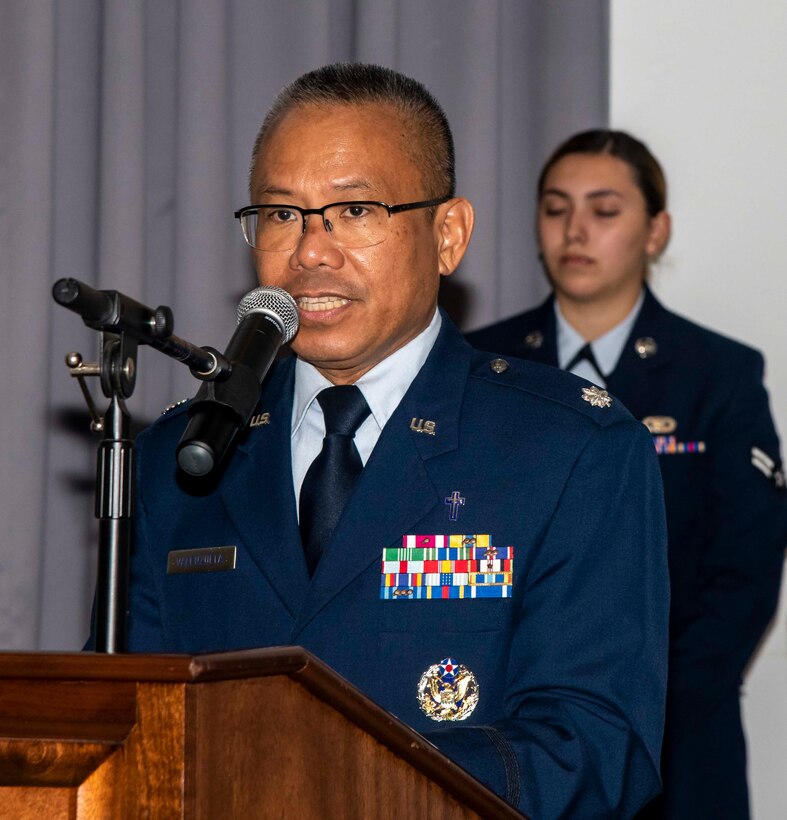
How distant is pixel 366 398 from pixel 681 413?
1.38 metres

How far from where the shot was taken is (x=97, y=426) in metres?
1.19

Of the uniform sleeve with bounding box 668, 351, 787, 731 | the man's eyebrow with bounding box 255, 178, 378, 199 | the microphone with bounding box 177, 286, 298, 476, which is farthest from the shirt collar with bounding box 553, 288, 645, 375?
the microphone with bounding box 177, 286, 298, 476

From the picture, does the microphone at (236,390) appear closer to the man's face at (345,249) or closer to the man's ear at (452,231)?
the man's face at (345,249)

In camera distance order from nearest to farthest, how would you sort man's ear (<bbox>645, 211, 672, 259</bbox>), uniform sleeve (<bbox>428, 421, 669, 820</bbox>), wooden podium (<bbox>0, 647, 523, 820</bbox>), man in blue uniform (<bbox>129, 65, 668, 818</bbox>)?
wooden podium (<bbox>0, 647, 523, 820</bbox>), uniform sleeve (<bbox>428, 421, 669, 820</bbox>), man in blue uniform (<bbox>129, 65, 668, 818</bbox>), man's ear (<bbox>645, 211, 672, 259</bbox>)

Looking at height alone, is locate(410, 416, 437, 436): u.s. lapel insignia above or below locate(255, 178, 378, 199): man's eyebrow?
below

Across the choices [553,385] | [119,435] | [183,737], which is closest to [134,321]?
[119,435]

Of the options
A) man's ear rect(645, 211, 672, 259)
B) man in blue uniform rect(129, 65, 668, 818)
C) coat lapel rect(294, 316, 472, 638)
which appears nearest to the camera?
man in blue uniform rect(129, 65, 668, 818)

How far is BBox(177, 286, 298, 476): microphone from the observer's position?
112 cm

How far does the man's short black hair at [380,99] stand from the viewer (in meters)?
1.70

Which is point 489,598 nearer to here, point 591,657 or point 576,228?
point 591,657

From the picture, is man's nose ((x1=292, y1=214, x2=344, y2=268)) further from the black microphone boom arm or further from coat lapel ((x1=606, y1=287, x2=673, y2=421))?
coat lapel ((x1=606, y1=287, x2=673, y2=421))

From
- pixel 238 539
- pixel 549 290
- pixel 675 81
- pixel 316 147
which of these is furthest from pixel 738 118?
pixel 238 539

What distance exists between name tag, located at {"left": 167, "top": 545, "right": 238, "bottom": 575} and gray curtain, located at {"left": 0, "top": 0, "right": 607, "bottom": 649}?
108 centimetres

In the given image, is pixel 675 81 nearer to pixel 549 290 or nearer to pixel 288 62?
pixel 549 290
